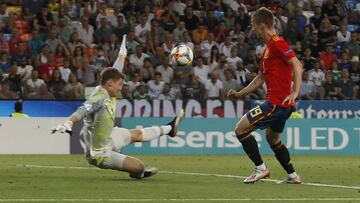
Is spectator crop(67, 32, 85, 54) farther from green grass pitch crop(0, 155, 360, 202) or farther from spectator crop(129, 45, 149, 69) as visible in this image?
green grass pitch crop(0, 155, 360, 202)

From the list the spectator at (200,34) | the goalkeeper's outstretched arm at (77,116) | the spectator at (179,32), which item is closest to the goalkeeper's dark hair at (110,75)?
the goalkeeper's outstretched arm at (77,116)

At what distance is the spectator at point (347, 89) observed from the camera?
Answer: 87.7 feet

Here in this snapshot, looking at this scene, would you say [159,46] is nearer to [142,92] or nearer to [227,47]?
[227,47]

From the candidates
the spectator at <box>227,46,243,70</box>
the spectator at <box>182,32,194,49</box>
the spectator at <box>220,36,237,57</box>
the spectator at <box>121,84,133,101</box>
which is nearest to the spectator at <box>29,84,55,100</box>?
the spectator at <box>121,84,133,101</box>

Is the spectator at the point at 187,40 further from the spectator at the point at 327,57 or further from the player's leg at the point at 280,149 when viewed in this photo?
the player's leg at the point at 280,149

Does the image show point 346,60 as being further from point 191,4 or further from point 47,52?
point 47,52

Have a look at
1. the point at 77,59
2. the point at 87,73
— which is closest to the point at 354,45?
the point at 87,73

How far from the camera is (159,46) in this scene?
27484 millimetres

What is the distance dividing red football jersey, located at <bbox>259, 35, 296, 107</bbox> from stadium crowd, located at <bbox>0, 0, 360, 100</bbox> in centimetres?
1226

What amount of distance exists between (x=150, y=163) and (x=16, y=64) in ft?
25.0

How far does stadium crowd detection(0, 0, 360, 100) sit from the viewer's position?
83.8 ft

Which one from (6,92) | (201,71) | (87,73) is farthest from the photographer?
(201,71)

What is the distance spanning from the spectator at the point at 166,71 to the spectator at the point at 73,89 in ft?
7.49

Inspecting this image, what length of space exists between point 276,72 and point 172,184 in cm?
201
